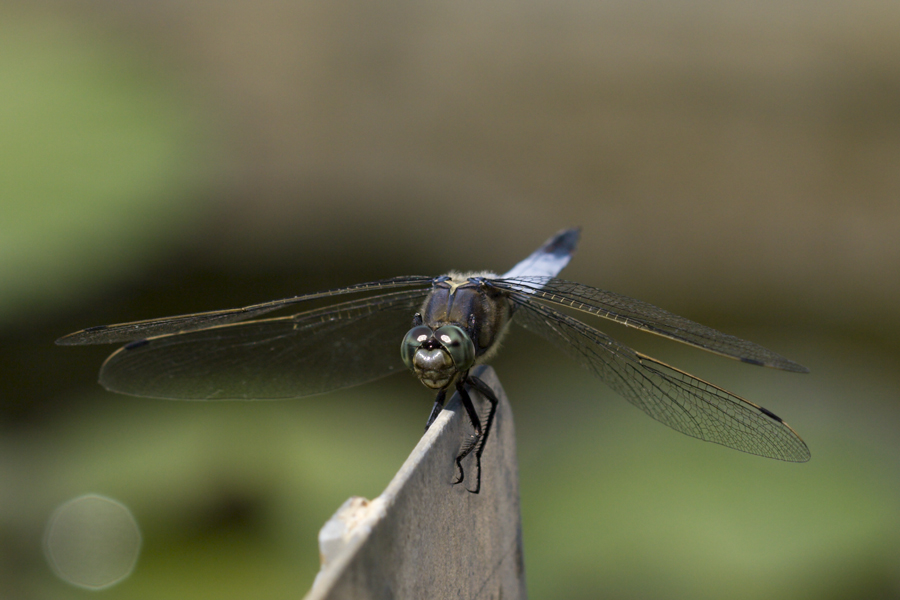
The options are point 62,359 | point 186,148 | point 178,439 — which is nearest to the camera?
point 178,439

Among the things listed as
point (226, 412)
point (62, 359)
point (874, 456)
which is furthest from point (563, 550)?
point (62, 359)

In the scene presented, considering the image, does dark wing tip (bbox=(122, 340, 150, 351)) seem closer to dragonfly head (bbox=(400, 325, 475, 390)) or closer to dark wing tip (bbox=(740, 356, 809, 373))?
dragonfly head (bbox=(400, 325, 475, 390))

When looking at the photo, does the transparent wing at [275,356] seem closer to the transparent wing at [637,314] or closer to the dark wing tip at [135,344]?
the dark wing tip at [135,344]

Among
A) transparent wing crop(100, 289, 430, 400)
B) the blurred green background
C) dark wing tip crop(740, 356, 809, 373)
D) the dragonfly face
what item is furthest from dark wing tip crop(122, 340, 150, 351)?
dark wing tip crop(740, 356, 809, 373)

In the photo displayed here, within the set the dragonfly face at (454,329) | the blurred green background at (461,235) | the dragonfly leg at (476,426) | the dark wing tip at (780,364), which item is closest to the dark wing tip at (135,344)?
the dragonfly face at (454,329)

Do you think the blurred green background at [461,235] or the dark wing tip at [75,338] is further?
the blurred green background at [461,235]

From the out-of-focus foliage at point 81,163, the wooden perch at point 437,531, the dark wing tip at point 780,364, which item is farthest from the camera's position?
the out-of-focus foliage at point 81,163

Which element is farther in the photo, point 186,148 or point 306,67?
point 306,67

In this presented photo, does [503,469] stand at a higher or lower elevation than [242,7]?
lower

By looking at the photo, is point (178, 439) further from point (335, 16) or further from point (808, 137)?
point (808, 137)
